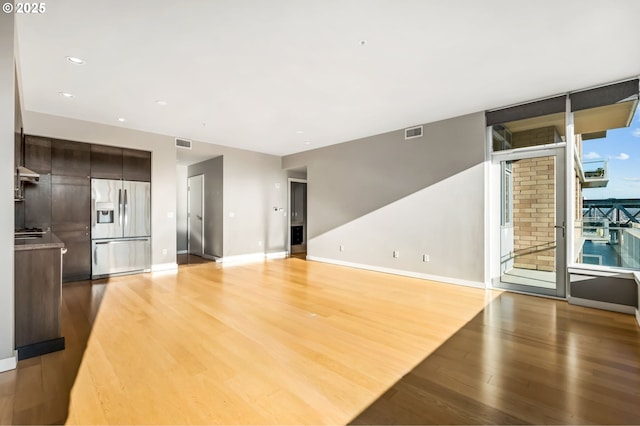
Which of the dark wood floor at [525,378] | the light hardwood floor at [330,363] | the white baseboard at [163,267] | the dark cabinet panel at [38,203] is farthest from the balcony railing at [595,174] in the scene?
the dark cabinet panel at [38,203]

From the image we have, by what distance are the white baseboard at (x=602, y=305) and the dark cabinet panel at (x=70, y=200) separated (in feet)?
25.9

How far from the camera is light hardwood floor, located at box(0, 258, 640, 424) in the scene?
1.87 m

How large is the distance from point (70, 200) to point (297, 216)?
18.9 feet

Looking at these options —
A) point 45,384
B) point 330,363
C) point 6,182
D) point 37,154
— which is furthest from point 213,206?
point 330,363

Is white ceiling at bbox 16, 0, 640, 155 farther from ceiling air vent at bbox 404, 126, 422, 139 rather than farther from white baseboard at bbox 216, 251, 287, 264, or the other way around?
white baseboard at bbox 216, 251, 287, 264

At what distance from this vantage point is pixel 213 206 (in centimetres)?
759

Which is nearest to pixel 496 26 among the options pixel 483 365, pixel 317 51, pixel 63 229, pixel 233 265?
pixel 317 51

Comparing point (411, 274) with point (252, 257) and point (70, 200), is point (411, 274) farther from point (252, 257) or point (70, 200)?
point (70, 200)

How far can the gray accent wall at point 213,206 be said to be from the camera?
7.28 m

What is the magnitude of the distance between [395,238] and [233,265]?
3.72m

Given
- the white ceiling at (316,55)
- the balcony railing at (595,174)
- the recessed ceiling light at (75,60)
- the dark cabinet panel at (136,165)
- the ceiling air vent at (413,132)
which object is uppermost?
the recessed ceiling light at (75,60)

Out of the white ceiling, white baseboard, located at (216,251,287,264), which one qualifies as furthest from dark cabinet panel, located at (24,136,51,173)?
white baseboard, located at (216,251,287,264)

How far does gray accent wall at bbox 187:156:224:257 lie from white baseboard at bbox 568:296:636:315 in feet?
21.8

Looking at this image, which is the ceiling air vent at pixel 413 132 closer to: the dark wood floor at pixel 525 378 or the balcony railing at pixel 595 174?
the balcony railing at pixel 595 174
